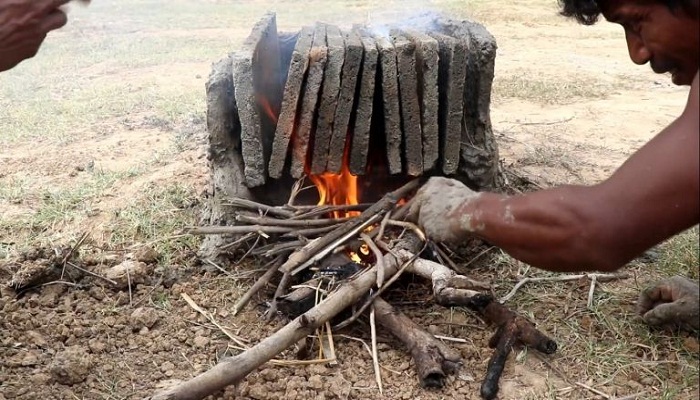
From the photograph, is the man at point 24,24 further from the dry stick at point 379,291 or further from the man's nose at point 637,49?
the man's nose at point 637,49

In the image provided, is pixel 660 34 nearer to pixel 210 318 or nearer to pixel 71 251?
pixel 210 318

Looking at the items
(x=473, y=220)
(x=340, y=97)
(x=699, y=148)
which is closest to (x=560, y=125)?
(x=340, y=97)

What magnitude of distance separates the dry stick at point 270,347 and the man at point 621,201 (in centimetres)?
62

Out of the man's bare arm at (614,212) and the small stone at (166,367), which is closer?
the man's bare arm at (614,212)

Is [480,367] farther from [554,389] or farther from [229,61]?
[229,61]

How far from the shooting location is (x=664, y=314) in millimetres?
3072

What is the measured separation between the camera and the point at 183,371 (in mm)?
3111

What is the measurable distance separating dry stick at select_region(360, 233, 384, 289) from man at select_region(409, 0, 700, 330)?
0.55 m

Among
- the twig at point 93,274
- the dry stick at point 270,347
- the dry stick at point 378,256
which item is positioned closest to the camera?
the dry stick at point 270,347

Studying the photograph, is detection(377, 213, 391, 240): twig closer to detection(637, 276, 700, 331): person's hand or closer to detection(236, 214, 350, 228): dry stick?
detection(236, 214, 350, 228): dry stick

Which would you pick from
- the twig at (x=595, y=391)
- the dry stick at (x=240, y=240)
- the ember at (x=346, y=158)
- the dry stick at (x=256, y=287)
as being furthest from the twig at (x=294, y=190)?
the twig at (x=595, y=391)

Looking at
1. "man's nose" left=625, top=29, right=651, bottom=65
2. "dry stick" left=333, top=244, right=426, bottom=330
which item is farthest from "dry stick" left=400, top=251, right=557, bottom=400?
"man's nose" left=625, top=29, right=651, bottom=65

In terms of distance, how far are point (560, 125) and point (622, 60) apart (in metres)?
3.91

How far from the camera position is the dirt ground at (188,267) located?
2.97m
